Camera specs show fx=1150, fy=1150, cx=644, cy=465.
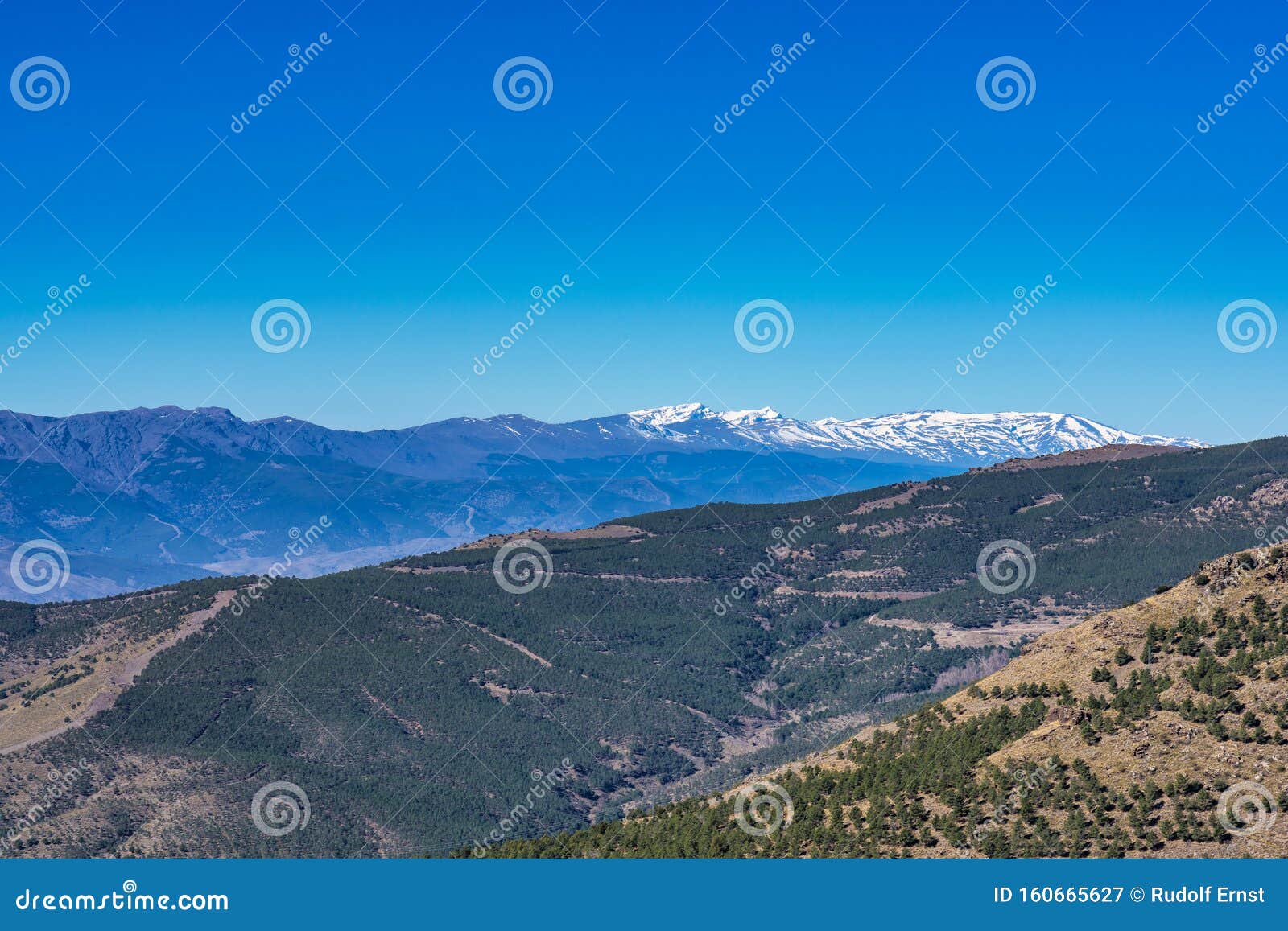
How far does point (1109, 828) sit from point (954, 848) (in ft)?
20.9

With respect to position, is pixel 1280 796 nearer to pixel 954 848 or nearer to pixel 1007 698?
pixel 954 848

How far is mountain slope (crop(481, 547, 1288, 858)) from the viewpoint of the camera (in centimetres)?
4744

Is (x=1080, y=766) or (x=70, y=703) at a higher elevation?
(x=1080, y=766)

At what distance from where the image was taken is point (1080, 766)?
5169 cm

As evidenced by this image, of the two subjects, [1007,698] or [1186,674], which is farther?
[1007,698]

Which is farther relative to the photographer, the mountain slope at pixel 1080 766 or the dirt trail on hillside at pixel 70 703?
the dirt trail on hillside at pixel 70 703

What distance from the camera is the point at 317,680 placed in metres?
191

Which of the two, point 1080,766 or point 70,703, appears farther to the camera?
point 70,703

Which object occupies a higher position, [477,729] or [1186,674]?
[1186,674]

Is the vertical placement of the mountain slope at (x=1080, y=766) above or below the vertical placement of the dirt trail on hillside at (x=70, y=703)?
above

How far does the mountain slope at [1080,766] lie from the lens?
4744 centimetres

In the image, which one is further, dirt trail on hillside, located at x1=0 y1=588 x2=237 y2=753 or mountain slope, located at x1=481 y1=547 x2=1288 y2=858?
dirt trail on hillside, located at x1=0 y1=588 x2=237 y2=753

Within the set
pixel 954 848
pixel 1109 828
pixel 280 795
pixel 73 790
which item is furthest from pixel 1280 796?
pixel 73 790

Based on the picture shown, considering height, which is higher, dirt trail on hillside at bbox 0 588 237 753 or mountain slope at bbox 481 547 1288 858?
mountain slope at bbox 481 547 1288 858
